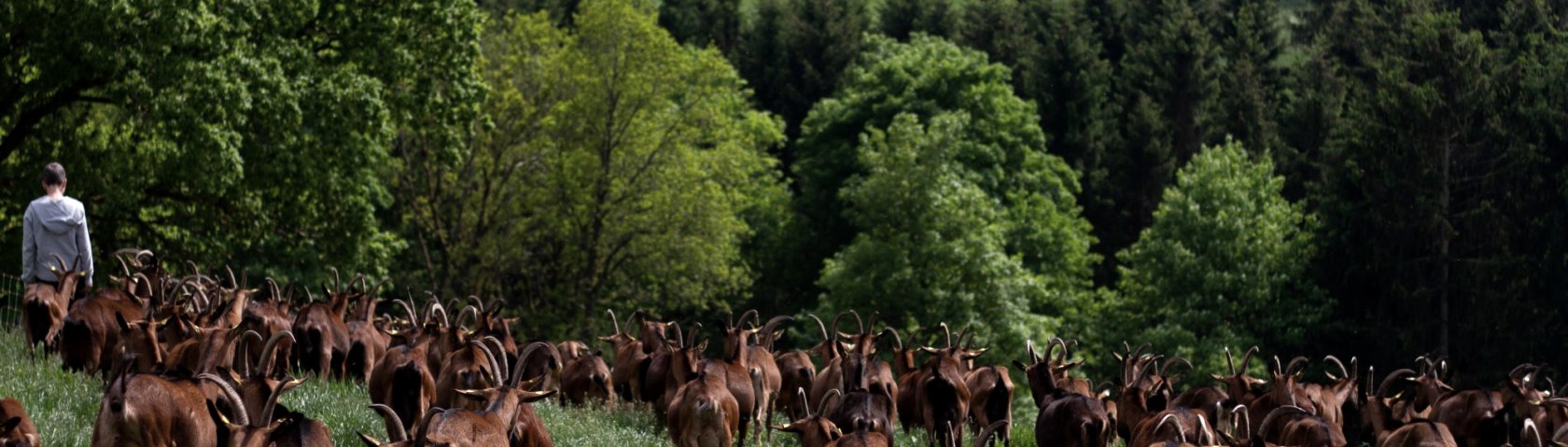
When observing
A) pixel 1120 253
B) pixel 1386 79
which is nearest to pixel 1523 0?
pixel 1386 79

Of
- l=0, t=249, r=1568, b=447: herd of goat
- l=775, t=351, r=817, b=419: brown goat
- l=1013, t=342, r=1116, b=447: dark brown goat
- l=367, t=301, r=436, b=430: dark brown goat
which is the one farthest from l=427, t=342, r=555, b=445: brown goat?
l=775, t=351, r=817, b=419: brown goat

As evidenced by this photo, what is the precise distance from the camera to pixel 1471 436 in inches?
794

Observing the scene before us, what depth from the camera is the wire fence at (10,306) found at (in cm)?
2436

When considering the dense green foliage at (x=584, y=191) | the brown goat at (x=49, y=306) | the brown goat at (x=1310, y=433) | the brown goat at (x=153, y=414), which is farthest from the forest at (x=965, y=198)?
the brown goat at (x=153, y=414)

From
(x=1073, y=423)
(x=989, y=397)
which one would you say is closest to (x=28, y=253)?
(x=989, y=397)

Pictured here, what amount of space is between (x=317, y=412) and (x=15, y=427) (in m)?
4.82

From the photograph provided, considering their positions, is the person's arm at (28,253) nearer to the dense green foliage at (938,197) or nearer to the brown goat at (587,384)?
the brown goat at (587,384)

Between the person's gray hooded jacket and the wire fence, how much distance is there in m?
2.78

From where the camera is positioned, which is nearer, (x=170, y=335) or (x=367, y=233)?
(x=170, y=335)

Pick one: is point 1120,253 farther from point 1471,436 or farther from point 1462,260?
point 1471,436

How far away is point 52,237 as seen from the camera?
751 inches

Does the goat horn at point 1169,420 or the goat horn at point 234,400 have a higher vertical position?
the goat horn at point 1169,420

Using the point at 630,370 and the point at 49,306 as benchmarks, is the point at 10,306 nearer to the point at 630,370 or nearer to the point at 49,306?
the point at 49,306

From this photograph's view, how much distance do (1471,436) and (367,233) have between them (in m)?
22.3
